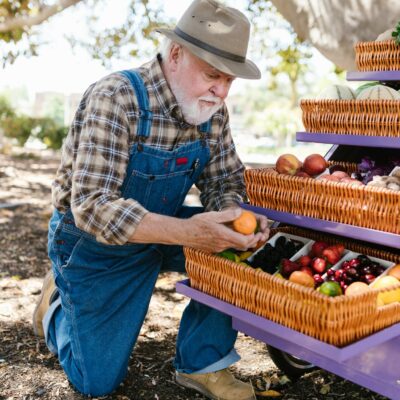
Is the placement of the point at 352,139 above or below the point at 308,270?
above

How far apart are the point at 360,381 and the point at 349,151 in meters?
1.28

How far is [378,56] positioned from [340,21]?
5.86 feet

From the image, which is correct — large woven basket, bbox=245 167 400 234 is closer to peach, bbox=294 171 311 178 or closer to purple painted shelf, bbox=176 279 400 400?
peach, bbox=294 171 311 178

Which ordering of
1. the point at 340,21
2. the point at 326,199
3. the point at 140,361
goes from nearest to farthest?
the point at 326,199
the point at 140,361
the point at 340,21

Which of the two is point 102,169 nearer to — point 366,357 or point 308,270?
point 308,270

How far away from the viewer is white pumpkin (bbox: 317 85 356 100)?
262 centimetres

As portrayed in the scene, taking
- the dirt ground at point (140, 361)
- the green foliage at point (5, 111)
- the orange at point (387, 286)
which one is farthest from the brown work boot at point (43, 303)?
the green foliage at point (5, 111)

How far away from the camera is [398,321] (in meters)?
2.08

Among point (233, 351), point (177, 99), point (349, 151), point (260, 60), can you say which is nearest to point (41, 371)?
point (233, 351)

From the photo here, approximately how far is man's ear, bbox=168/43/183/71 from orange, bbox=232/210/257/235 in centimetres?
72

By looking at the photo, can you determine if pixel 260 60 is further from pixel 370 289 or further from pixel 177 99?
pixel 370 289

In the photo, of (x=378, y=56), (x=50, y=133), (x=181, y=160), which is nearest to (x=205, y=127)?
(x=181, y=160)

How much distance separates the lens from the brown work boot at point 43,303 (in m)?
3.26

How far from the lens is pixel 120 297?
2.86 meters
